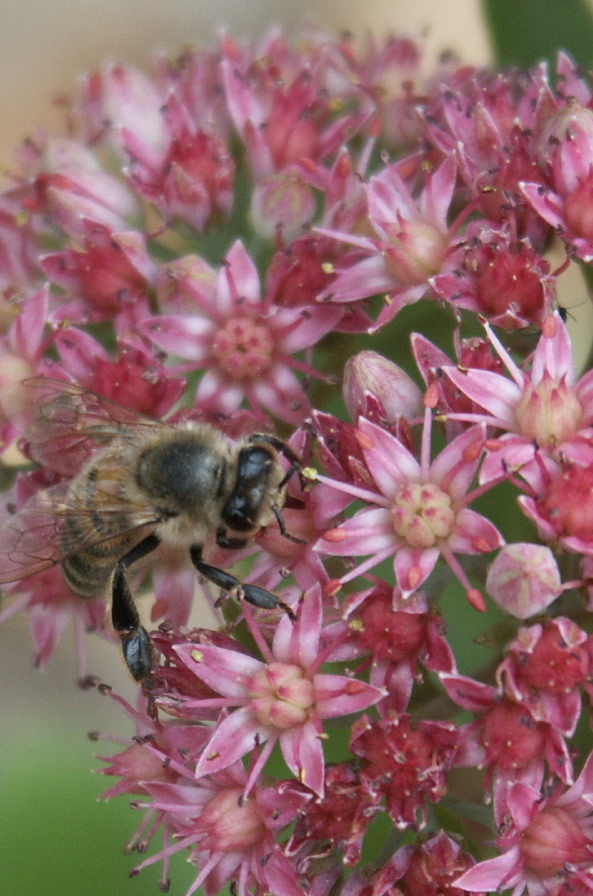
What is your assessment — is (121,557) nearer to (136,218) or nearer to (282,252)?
(282,252)

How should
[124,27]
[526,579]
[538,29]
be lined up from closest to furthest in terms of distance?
[526,579], [538,29], [124,27]

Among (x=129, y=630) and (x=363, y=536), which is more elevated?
(x=363, y=536)

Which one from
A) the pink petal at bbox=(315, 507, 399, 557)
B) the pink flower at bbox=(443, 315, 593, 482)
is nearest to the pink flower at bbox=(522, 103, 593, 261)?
the pink flower at bbox=(443, 315, 593, 482)

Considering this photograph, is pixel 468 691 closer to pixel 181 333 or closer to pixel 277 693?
pixel 277 693

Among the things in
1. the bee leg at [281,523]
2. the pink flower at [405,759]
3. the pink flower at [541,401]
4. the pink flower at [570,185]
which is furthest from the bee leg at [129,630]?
the pink flower at [570,185]

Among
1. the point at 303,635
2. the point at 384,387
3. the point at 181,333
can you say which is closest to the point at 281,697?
the point at 303,635

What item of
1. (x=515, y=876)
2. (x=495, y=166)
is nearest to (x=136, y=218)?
(x=495, y=166)

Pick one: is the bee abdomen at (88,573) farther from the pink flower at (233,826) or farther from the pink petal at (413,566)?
the pink petal at (413,566)

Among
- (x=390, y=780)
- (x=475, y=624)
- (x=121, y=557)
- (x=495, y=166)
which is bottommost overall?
(x=475, y=624)
